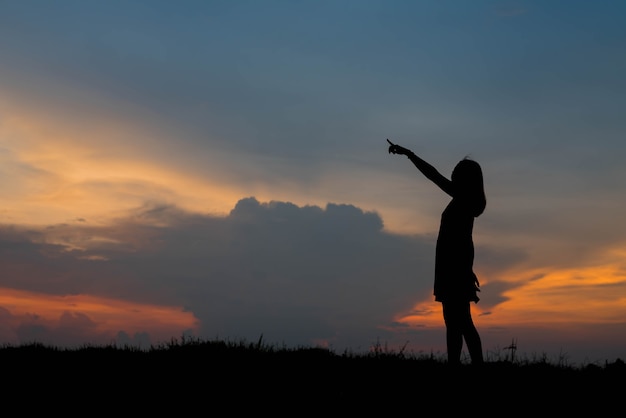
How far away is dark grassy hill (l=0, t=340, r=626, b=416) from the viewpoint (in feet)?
27.6

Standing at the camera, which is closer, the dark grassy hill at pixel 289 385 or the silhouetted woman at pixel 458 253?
the dark grassy hill at pixel 289 385

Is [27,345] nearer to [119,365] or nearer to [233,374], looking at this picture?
[119,365]

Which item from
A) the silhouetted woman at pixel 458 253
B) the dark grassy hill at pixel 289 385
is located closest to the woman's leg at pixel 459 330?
the silhouetted woman at pixel 458 253

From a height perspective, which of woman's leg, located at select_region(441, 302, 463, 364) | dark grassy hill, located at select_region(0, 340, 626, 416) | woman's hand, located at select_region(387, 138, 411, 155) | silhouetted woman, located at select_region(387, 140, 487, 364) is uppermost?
woman's hand, located at select_region(387, 138, 411, 155)

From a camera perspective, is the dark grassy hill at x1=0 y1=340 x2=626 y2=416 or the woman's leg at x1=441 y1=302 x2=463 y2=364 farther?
the woman's leg at x1=441 y1=302 x2=463 y2=364

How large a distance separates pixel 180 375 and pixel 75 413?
5.75ft

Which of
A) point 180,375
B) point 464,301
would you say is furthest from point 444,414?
point 180,375

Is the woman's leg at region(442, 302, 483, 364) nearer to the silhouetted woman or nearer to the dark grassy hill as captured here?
the silhouetted woman

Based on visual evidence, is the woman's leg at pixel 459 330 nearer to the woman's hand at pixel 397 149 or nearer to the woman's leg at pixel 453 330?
the woman's leg at pixel 453 330

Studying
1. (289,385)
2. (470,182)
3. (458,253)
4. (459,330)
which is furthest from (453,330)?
(289,385)

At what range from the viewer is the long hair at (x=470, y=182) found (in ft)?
30.2

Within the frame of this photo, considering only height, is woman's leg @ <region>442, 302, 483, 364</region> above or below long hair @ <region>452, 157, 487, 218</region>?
Answer: below

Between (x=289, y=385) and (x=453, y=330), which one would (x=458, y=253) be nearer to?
(x=453, y=330)

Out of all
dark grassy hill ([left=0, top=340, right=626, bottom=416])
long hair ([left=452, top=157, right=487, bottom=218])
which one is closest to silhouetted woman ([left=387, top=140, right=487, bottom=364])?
long hair ([left=452, top=157, right=487, bottom=218])
